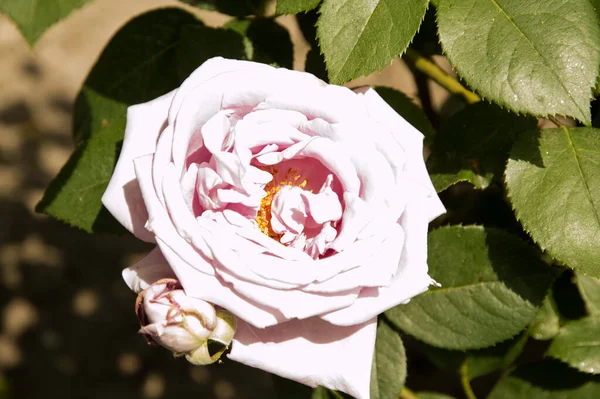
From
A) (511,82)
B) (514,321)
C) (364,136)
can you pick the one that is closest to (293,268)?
(364,136)

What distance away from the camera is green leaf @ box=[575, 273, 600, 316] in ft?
3.95

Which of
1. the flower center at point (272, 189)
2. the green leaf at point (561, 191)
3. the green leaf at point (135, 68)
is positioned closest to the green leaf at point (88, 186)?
the green leaf at point (135, 68)

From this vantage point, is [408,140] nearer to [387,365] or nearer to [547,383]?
[387,365]

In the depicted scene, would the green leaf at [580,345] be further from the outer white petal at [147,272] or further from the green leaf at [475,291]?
the outer white petal at [147,272]

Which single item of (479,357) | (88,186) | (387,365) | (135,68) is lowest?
(479,357)

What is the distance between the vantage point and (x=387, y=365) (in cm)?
110

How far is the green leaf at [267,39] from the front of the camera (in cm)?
114

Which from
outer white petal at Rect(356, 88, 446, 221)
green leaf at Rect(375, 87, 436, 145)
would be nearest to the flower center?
outer white petal at Rect(356, 88, 446, 221)

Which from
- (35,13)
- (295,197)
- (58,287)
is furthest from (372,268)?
(58,287)

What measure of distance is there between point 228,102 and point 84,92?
0.59 metres

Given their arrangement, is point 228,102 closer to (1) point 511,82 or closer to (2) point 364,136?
(2) point 364,136

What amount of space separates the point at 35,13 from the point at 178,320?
0.43m

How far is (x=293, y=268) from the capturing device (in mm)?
747

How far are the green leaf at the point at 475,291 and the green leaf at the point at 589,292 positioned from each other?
249 mm
